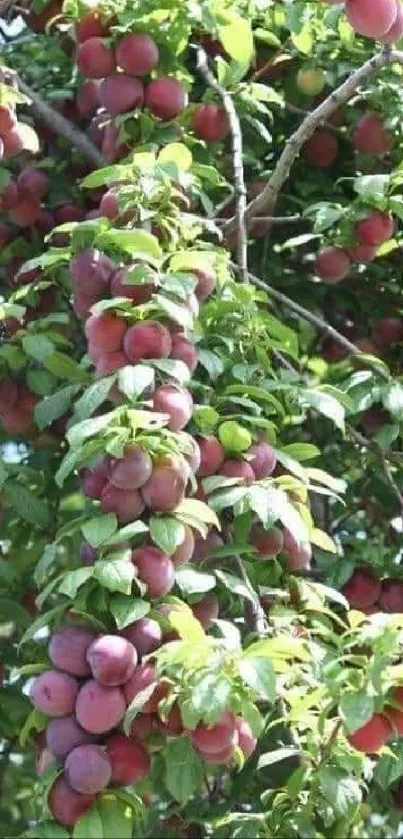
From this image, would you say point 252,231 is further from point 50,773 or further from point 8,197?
point 50,773

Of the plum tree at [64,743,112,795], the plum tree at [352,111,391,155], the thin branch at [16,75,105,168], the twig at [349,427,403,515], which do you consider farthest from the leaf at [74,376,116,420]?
the plum tree at [352,111,391,155]

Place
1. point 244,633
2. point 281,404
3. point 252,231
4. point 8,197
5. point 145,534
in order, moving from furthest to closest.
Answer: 1. point 252,231
2. point 8,197
3. point 281,404
4. point 244,633
5. point 145,534

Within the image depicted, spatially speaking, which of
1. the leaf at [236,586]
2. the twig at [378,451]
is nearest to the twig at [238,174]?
the twig at [378,451]

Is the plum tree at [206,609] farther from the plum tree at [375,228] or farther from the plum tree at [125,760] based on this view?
the plum tree at [375,228]

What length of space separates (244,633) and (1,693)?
0.39 m

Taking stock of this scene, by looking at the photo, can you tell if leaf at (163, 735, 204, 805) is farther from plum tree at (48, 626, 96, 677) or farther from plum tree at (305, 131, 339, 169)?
plum tree at (305, 131, 339, 169)

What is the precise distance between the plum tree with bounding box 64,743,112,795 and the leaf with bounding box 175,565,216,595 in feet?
0.64

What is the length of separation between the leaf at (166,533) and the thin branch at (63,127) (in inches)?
34.8

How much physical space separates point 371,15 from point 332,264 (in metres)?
0.49

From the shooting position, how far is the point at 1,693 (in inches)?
75.3

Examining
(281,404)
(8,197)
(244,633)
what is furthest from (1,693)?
(8,197)

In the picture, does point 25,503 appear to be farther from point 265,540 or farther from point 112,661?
point 112,661

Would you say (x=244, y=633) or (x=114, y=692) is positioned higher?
(x=114, y=692)

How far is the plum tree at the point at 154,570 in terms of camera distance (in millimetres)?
1418
